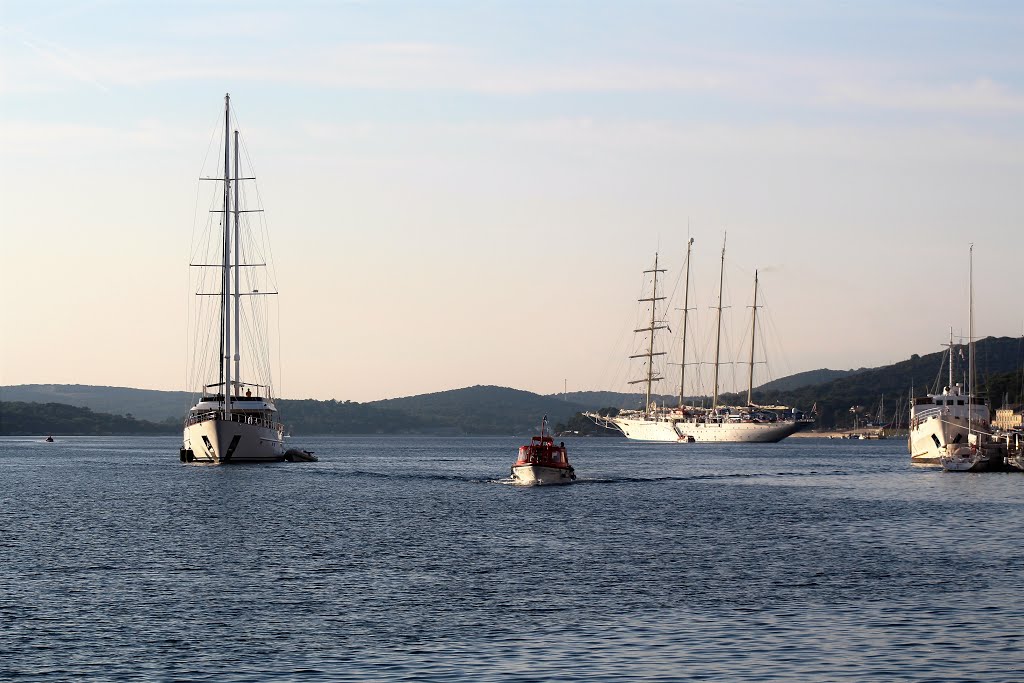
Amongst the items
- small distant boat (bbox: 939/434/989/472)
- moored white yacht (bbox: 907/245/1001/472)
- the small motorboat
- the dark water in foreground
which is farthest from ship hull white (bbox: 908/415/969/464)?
the small motorboat

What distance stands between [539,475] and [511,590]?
223 feet

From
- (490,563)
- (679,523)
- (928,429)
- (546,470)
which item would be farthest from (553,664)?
(928,429)

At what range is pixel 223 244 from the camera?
144 meters

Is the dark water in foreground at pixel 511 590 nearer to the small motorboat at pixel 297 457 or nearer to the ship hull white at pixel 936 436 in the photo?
the ship hull white at pixel 936 436

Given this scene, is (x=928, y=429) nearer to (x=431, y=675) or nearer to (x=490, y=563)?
(x=490, y=563)

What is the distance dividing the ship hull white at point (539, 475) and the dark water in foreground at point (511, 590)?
1839cm

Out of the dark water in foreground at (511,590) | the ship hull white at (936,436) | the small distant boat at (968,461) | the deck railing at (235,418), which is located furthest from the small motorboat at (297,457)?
the ship hull white at (936,436)

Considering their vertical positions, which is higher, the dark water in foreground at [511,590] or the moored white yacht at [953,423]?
the moored white yacht at [953,423]

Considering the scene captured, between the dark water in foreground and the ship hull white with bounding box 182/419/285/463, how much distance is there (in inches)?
1778

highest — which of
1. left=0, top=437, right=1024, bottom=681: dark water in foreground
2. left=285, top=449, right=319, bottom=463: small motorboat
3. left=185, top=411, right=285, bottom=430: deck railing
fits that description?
left=185, top=411, right=285, bottom=430: deck railing

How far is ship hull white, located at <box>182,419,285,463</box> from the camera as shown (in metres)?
142

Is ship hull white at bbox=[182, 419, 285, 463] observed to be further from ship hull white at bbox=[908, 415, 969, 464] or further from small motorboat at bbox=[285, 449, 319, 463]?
ship hull white at bbox=[908, 415, 969, 464]

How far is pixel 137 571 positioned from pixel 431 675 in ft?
77.6

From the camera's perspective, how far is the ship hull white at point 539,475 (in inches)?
4521
